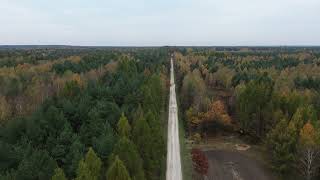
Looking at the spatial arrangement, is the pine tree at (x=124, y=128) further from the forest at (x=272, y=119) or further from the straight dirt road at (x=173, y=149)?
the forest at (x=272, y=119)

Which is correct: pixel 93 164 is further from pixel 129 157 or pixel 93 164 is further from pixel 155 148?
pixel 155 148

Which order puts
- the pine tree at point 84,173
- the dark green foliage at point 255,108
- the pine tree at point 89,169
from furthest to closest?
1. the dark green foliage at point 255,108
2. the pine tree at point 89,169
3. the pine tree at point 84,173

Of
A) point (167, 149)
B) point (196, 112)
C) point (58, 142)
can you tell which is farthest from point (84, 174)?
point (196, 112)

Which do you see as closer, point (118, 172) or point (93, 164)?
point (118, 172)

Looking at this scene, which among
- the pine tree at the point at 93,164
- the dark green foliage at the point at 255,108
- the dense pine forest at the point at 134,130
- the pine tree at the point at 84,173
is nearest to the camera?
the pine tree at the point at 84,173

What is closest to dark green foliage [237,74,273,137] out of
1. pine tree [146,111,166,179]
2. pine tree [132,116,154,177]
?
pine tree [146,111,166,179]

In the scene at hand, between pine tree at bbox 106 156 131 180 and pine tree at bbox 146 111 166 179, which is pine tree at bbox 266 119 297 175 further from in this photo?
pine tree at bbox 106 156 131 180

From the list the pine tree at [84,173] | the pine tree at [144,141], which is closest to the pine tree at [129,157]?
the pine tree at [84,173]


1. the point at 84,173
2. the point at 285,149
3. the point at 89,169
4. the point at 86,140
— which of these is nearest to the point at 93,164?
the point at 89,169

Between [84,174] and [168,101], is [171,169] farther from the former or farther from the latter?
[168,101]

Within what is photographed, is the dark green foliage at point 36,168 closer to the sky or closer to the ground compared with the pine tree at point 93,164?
closer to the ground

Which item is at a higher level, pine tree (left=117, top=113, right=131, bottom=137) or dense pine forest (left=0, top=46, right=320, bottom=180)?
pine tree (left=117, top=113, right=131, bottom=137)
